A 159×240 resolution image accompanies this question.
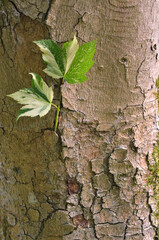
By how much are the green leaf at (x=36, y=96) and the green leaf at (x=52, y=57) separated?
5 centimetres

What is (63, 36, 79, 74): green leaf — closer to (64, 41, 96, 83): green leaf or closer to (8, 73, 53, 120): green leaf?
(64, 41, 96, 83): green leaf

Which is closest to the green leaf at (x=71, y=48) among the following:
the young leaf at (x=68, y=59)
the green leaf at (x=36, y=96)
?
the young leaf at (x=68, y=59)

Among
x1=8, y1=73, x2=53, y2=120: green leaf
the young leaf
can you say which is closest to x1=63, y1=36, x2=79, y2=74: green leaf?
the young leaf

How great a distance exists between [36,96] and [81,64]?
0.61 feet

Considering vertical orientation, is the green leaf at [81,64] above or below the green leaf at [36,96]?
above

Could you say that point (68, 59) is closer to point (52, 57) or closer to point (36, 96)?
point (52, 57)

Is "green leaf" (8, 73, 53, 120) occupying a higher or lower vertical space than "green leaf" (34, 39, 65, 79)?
lower

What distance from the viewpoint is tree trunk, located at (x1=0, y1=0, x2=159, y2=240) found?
0.75 m

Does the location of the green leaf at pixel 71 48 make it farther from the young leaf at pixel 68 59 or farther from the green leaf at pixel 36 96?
the green leaf at pixel 36 96

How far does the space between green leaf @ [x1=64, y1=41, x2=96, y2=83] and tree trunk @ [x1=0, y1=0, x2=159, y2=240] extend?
0.06 metres

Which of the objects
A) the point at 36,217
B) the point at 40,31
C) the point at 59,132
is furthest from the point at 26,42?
the point at 36,217

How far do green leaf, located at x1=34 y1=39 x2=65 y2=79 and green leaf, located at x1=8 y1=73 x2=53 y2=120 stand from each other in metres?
0.05

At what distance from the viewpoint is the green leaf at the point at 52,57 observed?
2.32 feet

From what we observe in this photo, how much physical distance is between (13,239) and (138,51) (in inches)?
38.8
